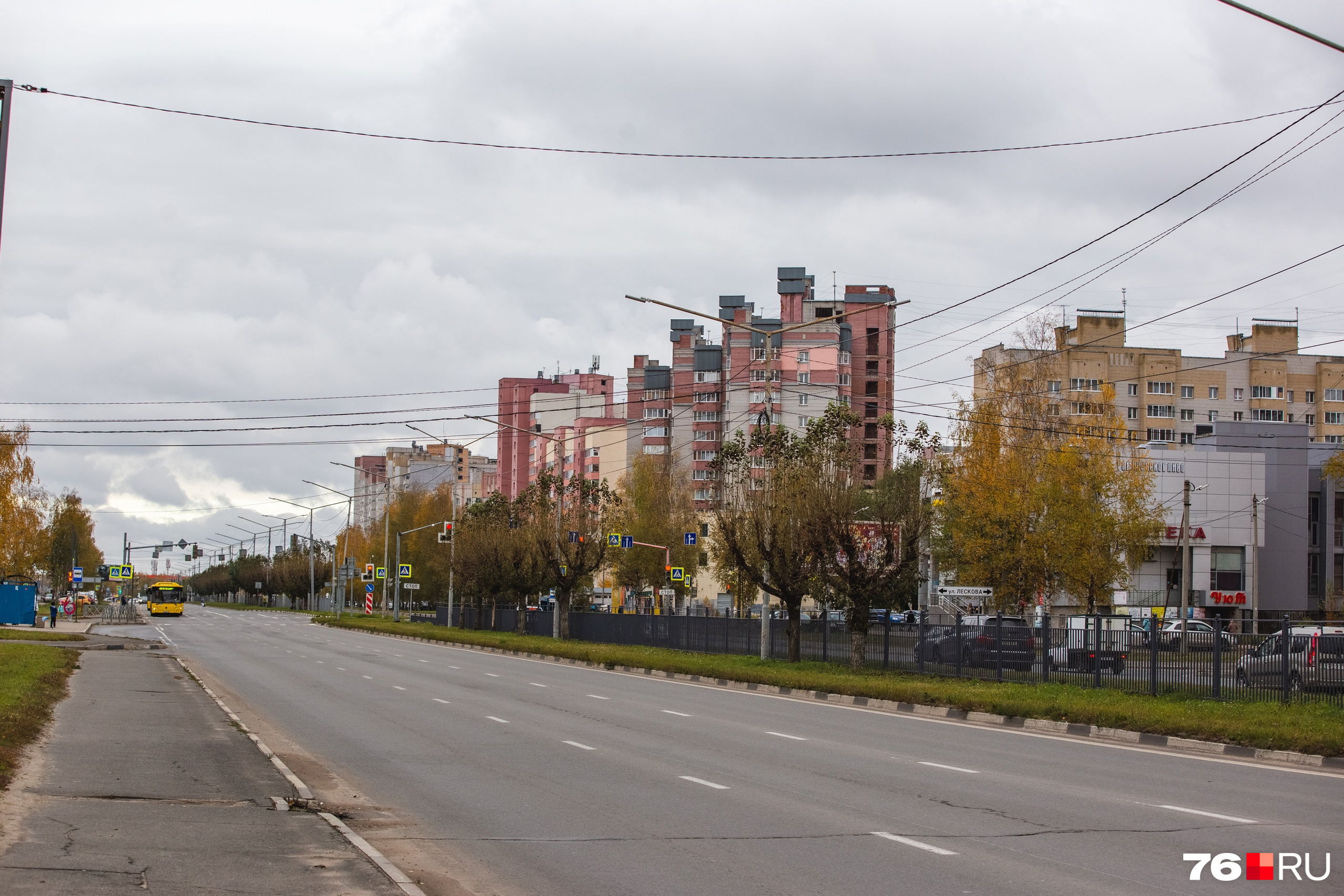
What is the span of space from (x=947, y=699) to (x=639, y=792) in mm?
13224

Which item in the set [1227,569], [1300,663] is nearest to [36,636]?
[1300,663]

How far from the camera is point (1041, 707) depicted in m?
22.1

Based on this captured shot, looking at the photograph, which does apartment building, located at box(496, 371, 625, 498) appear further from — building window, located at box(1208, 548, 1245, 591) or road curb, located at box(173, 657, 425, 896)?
road curb, located at box(173, 657, 425, 896)

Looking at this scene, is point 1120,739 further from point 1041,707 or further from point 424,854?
point 424,854

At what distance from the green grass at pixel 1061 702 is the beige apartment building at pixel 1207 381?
80.7 m

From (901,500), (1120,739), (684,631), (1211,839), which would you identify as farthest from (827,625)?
(1211,839)

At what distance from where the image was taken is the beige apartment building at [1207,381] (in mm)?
111562

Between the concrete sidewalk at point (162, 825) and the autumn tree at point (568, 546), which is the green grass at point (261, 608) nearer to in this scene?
the autumn tree at point (568, 546)

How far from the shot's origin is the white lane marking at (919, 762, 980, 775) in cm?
1458

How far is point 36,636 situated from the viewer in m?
48.6

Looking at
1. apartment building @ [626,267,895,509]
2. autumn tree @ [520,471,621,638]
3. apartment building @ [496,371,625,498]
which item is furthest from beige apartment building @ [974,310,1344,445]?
autumn tree @ [520,471,621,638]

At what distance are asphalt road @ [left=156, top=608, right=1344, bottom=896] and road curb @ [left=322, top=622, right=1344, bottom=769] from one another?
0.85 metres

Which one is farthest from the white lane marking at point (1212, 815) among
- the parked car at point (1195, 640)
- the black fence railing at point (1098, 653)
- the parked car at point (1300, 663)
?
the parked car at point (1195, 640)

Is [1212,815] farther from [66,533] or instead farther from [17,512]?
[66,533]
